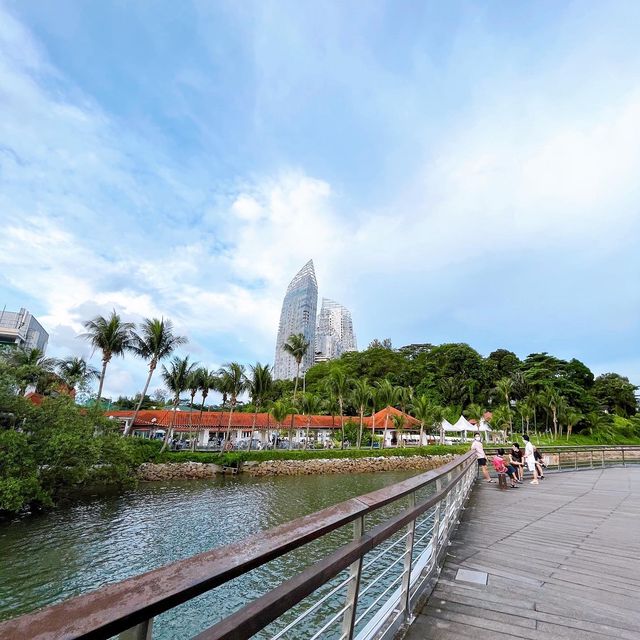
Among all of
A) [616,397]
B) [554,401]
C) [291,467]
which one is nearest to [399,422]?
[291,467]

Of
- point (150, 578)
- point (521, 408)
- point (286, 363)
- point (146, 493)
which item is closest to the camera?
point (150, 578)

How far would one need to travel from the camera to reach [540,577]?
3.39 m

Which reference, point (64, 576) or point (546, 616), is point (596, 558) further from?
point (64, 576)

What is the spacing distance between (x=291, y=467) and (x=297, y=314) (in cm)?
7890

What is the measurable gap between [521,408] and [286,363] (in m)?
71.7

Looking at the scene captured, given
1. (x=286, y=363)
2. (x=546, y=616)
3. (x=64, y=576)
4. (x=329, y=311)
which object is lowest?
(x=64, y=576)

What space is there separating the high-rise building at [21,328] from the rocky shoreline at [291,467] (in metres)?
44.9

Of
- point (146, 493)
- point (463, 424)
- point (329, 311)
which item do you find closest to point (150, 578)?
point (146, 493)

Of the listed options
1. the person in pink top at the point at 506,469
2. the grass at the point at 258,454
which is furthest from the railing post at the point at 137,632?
the grass at the point at 258,454

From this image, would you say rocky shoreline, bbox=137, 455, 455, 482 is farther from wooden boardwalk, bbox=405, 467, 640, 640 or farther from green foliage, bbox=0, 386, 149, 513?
wooden boardwalk, bbox=405, 467, 640, 640

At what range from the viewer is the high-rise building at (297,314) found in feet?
334

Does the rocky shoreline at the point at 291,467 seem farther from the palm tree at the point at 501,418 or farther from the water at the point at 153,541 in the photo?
the palm tree at the point at 501,418

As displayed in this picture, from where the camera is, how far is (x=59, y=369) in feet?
114

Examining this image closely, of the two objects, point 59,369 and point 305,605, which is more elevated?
point 59,369
